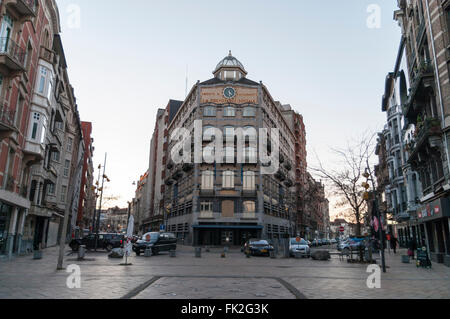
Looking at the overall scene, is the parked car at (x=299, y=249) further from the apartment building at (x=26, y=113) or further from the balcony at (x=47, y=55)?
the balcony at (x=47, y=55)

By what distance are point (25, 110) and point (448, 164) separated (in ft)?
84.5

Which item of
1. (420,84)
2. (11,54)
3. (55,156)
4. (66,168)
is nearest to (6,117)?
(11,54)

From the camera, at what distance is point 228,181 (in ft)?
147

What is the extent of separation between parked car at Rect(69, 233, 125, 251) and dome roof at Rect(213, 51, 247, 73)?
32595mm

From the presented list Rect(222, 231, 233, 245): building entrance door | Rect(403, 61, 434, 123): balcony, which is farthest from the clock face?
Rect(403, 61, 434, 123): balcony

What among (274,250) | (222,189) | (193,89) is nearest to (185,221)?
(222,189)

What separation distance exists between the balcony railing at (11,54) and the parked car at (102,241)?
15.8 meters

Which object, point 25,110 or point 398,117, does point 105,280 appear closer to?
point 25,110

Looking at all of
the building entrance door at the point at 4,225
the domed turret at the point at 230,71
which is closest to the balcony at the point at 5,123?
the building entrance door at the point at 4,225

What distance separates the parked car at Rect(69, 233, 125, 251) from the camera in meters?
29.5

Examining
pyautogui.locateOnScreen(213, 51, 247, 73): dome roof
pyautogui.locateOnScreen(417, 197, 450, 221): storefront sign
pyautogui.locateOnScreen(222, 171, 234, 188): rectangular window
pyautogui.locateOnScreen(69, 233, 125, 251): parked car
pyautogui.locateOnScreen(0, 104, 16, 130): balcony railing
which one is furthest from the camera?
pyautogui.locateOnScreen(213, 51, 247, 73): dome roof

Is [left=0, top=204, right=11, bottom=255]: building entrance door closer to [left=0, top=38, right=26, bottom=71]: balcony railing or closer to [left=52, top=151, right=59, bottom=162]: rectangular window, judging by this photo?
[left=0, top=38, right=26, bottom=71]: balcony railing

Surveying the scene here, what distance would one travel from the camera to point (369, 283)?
1073cm

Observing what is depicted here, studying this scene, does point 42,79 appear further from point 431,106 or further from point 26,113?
point 431,106
